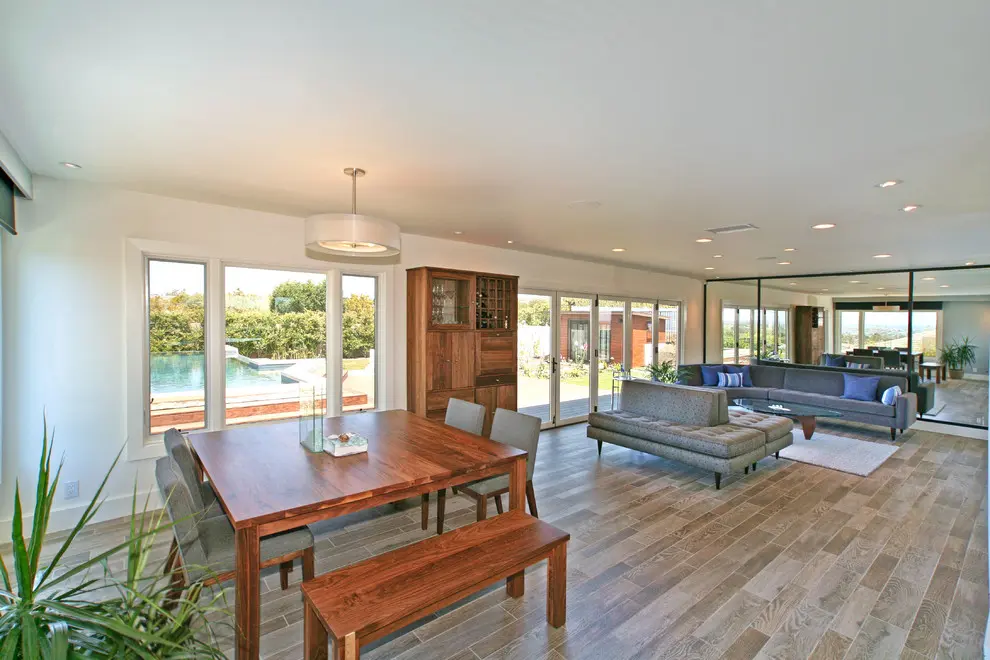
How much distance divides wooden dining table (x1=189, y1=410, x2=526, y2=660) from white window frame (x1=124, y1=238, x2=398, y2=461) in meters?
0.88

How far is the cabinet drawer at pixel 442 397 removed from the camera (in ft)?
15.8

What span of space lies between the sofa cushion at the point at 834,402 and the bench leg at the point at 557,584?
20.5 feet

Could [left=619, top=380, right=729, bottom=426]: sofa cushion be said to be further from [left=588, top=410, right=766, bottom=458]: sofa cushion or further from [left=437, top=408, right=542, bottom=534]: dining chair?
[left=437, top=408, right=542, bottom=534]: dining chair

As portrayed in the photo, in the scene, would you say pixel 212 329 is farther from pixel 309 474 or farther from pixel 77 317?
pixel 309 474

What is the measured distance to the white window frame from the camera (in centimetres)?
354

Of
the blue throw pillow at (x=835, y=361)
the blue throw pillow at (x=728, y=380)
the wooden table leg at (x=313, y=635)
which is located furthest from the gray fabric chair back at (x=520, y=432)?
the blue throw pillow at (x=835, y=361)

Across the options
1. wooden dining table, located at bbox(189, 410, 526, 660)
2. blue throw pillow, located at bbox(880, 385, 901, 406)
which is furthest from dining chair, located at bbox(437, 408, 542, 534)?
blue throw pillow, located at bbox(880, 385, 901, 406)

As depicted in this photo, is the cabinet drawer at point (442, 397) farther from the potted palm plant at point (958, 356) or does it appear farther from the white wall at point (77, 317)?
the potted palm plant at point (958, 356)

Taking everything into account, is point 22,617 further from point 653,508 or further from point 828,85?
point 653,508

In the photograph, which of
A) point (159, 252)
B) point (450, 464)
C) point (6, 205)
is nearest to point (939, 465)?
point (450, 464)

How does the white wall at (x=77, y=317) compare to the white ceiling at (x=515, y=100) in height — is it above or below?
below

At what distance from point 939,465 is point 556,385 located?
4314 mm

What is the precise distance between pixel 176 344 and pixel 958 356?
35.7ft

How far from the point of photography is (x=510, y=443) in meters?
3.38
